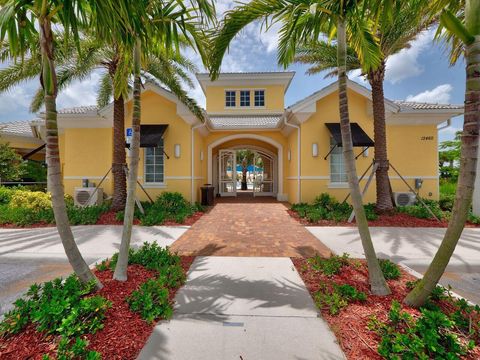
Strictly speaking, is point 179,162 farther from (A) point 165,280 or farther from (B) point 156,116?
(A) point 165,280

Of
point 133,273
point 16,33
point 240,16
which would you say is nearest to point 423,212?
point 240,16

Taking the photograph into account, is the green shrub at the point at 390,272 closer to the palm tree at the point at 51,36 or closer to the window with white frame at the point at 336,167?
the palm tree at the point at 51,36

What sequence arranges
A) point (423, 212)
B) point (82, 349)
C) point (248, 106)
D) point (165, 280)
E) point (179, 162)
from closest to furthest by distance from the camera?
point (82, 349)
point (165, 280)
point (423, 212)
point (179, 162)
point (248, 106)

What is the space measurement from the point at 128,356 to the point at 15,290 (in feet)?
9.31

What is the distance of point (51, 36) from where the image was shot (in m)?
2.81

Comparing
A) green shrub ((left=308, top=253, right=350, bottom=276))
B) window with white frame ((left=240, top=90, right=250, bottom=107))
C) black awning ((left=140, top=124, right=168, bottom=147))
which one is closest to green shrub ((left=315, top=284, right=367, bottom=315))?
green shrub ((left=308, top=253, right=350, bottom=276))

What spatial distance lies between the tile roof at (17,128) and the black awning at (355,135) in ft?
68.0

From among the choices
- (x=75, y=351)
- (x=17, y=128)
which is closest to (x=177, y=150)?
(x=75, y=351)

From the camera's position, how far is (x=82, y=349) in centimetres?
205

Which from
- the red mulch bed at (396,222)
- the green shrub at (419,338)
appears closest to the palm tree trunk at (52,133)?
the green shrub at (419,338)

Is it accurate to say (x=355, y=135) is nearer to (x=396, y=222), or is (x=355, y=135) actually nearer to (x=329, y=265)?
(x=396, y=222)

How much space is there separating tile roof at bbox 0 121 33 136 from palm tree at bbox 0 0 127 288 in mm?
18318

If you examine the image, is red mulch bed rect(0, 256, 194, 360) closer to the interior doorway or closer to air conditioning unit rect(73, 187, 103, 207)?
air conditioning unit rect(73, 187, 103, 207)

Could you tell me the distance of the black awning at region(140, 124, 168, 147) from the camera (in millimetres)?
9686
